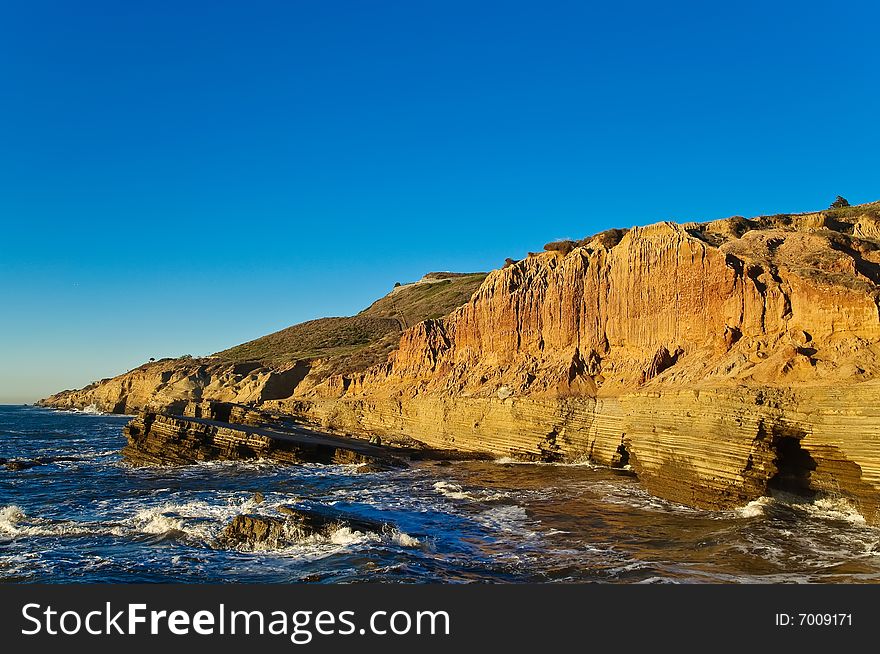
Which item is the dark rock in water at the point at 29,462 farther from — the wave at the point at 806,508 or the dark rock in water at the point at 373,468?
the wave at the point at 806,508

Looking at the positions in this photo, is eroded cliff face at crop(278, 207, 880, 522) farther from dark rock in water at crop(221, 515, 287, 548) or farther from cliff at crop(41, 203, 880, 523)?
dark rock in water at crop(221, 515, 287, 548)

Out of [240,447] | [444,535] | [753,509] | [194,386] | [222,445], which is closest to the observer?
[444,535]

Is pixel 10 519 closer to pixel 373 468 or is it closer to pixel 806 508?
→ pixel 373 468

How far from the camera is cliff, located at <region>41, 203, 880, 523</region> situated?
56.1 feet

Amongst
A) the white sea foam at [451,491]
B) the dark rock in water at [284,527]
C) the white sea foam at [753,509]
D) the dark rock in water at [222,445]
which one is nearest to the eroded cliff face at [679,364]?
the white sea foam at [753,509]

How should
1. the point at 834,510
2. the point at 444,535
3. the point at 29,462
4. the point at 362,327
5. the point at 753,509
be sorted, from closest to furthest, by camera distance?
the point at 444,535 → the point at 834,510 → the point at 753,509 → the point at 29,462 → the point at 362,327

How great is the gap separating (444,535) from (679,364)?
45.0ft

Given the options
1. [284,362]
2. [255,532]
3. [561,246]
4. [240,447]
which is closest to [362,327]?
[284,362]

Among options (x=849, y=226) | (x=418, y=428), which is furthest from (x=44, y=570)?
(x=849, y=226)

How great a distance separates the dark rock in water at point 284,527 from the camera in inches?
586

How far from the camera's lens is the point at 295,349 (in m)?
109

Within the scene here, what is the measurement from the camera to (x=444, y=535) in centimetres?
1589

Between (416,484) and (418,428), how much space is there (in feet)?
48.6

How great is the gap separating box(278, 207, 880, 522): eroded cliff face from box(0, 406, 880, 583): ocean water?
4.76 feet
